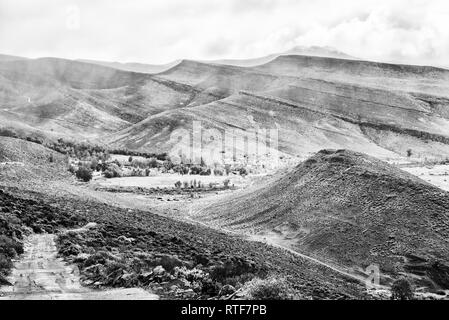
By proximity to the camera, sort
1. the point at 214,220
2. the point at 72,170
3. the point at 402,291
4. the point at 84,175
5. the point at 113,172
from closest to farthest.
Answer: the point at 402,291 → the point at 214,220 → the point at 84,175 → the point at 72,170 → the point at 113,172

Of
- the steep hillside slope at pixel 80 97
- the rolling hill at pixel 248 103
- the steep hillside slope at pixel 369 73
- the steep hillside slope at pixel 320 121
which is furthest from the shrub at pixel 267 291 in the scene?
the steep hillside slope at pixel 369 73

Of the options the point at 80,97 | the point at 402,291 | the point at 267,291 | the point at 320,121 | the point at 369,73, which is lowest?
the point at 320,121

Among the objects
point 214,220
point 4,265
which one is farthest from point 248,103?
point 4,265

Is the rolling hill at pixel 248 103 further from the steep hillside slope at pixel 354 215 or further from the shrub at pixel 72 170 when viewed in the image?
the steep hillside slope at pixel 354 215

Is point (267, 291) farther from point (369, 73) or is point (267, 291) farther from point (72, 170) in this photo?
point (369, 73)
